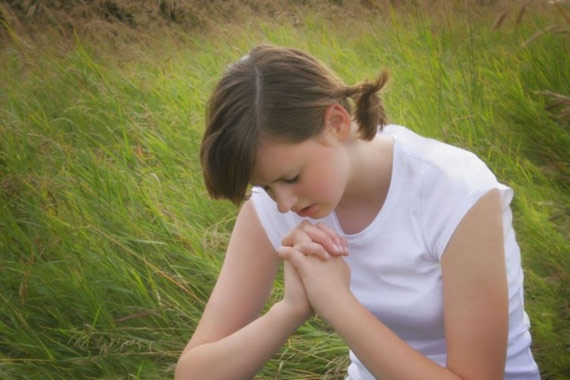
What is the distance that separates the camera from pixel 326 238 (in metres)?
1.61

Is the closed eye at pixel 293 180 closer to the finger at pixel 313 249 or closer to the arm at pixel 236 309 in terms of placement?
the finger at pixel 313 249

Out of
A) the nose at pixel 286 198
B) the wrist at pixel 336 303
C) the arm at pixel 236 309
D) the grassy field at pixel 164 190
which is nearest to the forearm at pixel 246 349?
the arm at pixel 236 309

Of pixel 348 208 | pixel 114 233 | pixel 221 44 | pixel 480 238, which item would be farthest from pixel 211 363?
pixel 221 44

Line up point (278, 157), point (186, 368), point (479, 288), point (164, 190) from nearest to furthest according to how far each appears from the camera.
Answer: point (479, 288) < point (278, 157) < point (186, 368) < point (164, 190)

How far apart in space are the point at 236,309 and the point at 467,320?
1.91 ft

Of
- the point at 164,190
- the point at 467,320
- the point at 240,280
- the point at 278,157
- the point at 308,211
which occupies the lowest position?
the point at 164,190

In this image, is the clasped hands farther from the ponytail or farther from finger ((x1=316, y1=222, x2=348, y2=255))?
the ponytail

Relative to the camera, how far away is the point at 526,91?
3.10 m

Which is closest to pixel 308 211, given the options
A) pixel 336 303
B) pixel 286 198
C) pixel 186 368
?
pixel 286 198

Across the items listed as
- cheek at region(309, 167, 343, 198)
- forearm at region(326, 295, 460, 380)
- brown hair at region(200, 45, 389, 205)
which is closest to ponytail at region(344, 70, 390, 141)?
brown hair at region(200, 45, 389, 205)

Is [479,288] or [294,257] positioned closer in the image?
[479,288]

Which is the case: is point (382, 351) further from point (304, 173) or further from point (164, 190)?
point (164, 190)

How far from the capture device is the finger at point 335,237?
1604 mm

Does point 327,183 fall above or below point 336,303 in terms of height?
above
